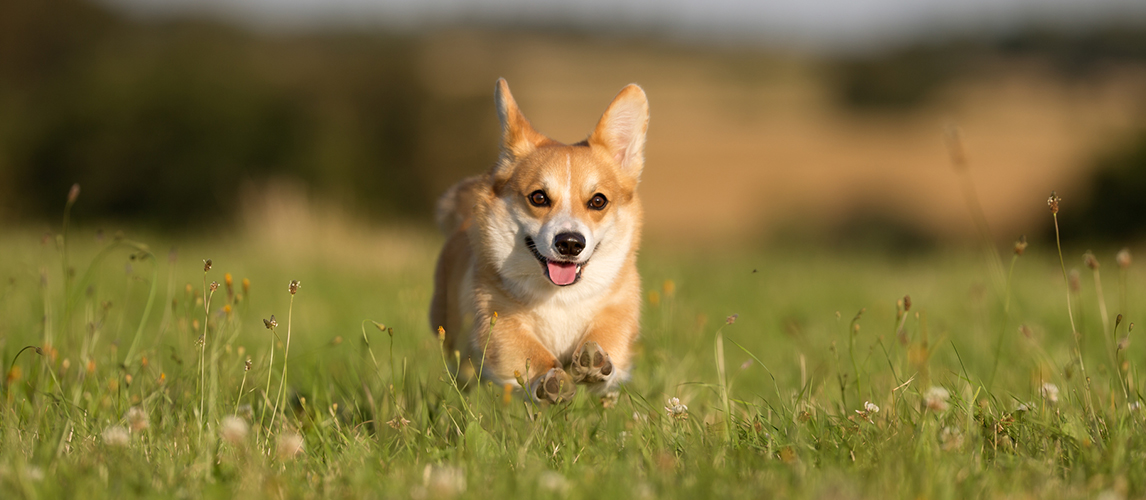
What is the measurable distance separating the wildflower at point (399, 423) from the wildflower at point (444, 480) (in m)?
0.23

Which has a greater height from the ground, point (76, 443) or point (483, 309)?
Answer: point (483, 309)

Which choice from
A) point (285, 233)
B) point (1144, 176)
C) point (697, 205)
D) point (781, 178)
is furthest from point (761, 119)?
point (285, 233)

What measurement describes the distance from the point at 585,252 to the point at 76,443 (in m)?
1.86

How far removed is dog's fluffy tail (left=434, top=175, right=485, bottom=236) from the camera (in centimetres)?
402

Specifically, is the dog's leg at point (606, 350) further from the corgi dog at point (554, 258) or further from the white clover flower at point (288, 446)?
the white clover flower at point (288, 446)

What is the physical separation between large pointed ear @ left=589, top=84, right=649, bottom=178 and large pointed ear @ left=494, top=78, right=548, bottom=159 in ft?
0.98

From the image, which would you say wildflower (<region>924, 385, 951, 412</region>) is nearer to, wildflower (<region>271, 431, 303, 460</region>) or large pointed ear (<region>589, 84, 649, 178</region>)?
large pointed ear (<region>589, 84, 649, 178</region>)

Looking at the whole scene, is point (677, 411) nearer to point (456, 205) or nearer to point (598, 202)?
point (598, 202)

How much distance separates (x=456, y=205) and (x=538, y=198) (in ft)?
3.09

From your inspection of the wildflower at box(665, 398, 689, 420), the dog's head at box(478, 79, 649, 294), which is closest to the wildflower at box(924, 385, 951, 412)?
the wildflower at box(665, 398, 689, 420)

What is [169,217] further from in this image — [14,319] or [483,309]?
[483,309]

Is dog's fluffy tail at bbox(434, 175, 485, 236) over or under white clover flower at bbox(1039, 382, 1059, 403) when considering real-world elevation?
over

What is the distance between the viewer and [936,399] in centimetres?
258

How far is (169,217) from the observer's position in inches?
774
